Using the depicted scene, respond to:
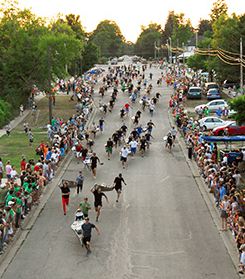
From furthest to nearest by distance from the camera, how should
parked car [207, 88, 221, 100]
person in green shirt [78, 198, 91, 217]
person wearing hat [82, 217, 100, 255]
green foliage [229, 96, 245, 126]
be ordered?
parked car [207, 88, 221, 100] < green foliage [229, 96, 245, 126] < person in green shirt [78, 198, 91, 217] < person wearing hat [82, 217, 100, 255]

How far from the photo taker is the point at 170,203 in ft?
62.2

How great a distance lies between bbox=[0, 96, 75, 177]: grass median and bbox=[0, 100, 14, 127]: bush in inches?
48.0

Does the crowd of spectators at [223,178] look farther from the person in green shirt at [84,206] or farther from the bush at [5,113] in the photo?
the bush at [5,113]

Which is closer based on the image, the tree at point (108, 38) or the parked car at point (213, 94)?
the parked car at point (213, 94)

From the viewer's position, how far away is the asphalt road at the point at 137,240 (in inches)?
511

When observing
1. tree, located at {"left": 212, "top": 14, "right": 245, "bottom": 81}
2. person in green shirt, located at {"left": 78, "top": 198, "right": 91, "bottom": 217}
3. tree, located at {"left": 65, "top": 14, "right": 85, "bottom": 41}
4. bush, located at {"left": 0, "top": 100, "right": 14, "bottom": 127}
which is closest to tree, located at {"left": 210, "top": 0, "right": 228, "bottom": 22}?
tree, located at {"left": 65, "top": 14, "right": 85, "bottom": 41}

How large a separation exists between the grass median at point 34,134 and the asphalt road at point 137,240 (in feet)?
23.5

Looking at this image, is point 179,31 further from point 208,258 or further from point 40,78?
point 208,258

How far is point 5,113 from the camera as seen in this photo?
41.1 m

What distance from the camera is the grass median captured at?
28.7 metres

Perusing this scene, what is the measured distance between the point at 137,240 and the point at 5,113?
2859 cm

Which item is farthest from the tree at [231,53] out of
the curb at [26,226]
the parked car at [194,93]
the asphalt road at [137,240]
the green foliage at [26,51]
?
the curb at [26,226]

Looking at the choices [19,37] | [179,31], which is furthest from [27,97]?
[179,31]

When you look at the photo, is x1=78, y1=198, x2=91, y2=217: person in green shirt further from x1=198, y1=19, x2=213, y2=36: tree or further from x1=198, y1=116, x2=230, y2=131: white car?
x1=198, y1=19, x2=213, y2=36: tree
